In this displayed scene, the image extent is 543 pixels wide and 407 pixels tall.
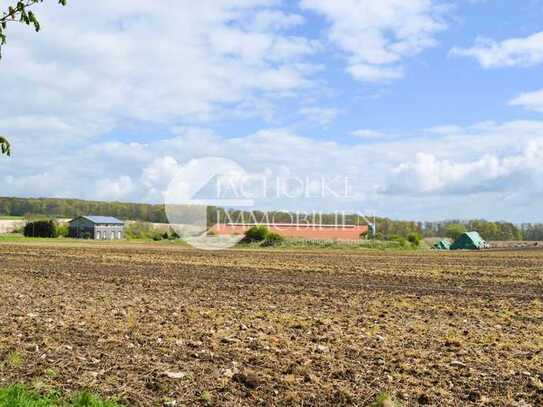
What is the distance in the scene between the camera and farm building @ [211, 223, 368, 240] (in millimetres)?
78438

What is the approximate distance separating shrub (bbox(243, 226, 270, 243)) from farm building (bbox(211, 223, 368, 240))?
33.8 inches

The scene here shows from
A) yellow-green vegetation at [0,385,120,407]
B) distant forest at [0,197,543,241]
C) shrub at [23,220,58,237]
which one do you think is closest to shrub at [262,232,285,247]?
distant forest at [0,197,543,241]

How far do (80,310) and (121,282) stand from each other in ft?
25.2

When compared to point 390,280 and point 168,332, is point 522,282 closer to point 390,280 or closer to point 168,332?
point 390,280

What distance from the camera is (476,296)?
18.6m

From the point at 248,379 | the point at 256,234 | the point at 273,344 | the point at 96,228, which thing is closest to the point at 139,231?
the point at 96,228

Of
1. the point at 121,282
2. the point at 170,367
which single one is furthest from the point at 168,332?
the point at 121,282

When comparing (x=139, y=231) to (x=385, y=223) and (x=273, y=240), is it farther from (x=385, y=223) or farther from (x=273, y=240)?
(x=273, y=240)

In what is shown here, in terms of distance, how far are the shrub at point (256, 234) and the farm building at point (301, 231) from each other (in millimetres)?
860

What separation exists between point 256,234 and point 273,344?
68.3m

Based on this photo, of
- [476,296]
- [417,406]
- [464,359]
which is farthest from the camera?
[476,296]

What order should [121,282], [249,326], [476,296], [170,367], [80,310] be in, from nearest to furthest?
[170,367] < [249,326] < [80,310] < [476,296] < [121,282]

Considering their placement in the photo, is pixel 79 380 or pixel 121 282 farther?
pixel 121 282

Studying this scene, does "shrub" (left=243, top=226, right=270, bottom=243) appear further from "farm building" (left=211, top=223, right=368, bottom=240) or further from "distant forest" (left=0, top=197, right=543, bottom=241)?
"distant forest" (left=0, top=197, right=543, bottom=241)
